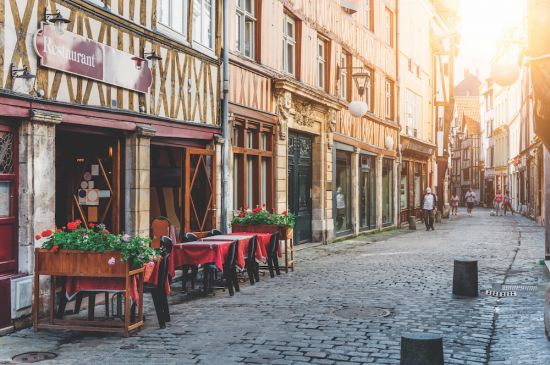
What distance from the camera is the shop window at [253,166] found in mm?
13359

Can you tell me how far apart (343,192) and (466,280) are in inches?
441

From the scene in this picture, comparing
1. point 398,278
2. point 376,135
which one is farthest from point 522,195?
point 398,278

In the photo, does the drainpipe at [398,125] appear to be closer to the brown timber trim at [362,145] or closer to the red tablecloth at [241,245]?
the brown timber trim at [362,145]

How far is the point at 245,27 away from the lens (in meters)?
13.8

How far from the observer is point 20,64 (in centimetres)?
723

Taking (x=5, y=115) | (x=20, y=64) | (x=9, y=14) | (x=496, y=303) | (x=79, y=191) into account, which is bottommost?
(x=496, y=303)

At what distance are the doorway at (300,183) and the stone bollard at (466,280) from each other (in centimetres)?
746

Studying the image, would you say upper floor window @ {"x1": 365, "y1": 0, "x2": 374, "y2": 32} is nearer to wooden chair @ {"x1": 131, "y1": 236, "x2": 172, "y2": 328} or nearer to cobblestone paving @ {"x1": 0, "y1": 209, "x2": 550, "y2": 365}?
cobblestone paving @ {"x1": 0, "y1": 209, "x2": 550, "y2": 365}

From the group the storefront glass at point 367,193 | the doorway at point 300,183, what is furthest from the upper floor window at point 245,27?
the storefront glass at point 367,193

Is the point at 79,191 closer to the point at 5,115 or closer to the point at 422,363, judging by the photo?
the point at 5,115

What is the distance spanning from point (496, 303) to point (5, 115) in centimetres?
613

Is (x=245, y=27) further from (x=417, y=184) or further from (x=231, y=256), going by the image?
(x=417, y=184)

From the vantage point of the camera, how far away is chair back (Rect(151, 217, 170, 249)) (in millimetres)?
10047

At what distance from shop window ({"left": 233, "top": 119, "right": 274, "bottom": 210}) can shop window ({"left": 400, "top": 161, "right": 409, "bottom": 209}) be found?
44.4 feet
